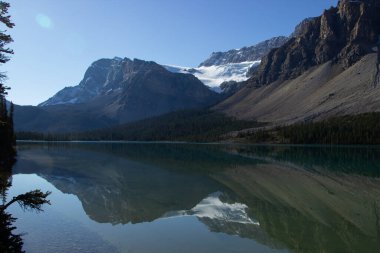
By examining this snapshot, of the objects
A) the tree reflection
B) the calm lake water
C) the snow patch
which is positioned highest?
the tree reflection

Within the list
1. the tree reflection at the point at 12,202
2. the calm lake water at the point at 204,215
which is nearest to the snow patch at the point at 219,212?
the calm lake water at the point at 204,215

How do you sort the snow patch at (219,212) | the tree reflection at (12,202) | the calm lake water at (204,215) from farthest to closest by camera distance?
the snow patch at (219,212), the calm lake water at (204,215), the tree reflection at (12,202)

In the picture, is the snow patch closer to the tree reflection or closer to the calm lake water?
the calm lake water

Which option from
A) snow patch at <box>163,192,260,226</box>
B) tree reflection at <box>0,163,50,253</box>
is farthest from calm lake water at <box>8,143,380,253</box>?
tree reflection at <box>0,163,50,253</box>

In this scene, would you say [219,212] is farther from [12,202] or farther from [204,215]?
[12,202]

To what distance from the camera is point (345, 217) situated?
3269 cm

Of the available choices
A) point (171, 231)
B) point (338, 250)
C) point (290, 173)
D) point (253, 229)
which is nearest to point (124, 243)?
point (171, 231)

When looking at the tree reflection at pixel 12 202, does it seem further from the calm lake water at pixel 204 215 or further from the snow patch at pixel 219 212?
the snow patch at pixel 219 212

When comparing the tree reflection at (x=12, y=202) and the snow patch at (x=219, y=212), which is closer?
the tree reflection at (x=12, y=202)

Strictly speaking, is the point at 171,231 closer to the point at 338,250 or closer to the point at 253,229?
the point at 253,229

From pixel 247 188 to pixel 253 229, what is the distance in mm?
20969

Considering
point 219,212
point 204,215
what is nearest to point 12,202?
point 204,215

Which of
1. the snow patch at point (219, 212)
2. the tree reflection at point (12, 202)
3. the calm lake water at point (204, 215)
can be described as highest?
the tree reflection at point (12, 202)

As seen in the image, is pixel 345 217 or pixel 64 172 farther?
pixel 64 172
